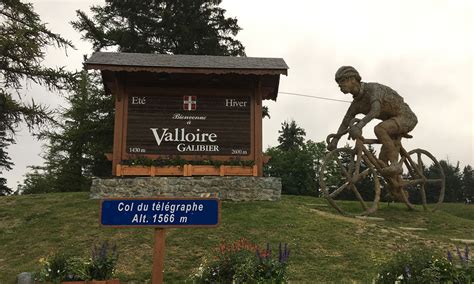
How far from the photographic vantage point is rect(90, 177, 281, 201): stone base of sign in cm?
1358

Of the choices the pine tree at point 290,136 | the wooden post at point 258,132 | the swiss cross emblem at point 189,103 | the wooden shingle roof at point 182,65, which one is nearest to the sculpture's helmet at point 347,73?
the wooden shingle roof at point 182,65

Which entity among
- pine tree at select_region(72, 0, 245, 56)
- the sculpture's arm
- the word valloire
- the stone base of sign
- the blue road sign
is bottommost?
the blue road sign

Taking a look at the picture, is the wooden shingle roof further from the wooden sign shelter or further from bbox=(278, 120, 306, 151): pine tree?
bbox=(278, 120, 306, 151): pine tree

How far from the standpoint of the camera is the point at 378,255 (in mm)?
8547

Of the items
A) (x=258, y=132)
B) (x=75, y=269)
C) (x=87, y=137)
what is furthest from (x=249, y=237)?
(x=87, y=137)

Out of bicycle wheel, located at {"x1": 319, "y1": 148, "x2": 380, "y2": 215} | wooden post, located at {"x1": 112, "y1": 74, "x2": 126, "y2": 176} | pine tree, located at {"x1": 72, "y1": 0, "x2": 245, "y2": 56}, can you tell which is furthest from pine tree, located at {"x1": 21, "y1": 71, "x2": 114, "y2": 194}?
bicycle wheel, located at {"x1": 319, "y1": 148, "x2": 380, "y2": 215}

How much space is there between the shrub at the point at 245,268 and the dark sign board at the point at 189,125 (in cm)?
853

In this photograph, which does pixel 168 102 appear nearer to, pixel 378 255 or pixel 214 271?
pixel 378 255

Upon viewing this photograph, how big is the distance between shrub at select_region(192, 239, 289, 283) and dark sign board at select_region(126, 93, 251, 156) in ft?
28.0

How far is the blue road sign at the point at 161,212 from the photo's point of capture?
521 cm

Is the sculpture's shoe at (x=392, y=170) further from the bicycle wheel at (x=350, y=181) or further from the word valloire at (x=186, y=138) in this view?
the word valloire at (x=186, y=138)

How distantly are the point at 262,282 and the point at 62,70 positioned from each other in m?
10.3

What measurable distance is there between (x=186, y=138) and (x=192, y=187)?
1.69m

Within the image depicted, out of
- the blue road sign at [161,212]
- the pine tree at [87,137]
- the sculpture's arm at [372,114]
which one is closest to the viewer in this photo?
the blue road sign at [161,212]
